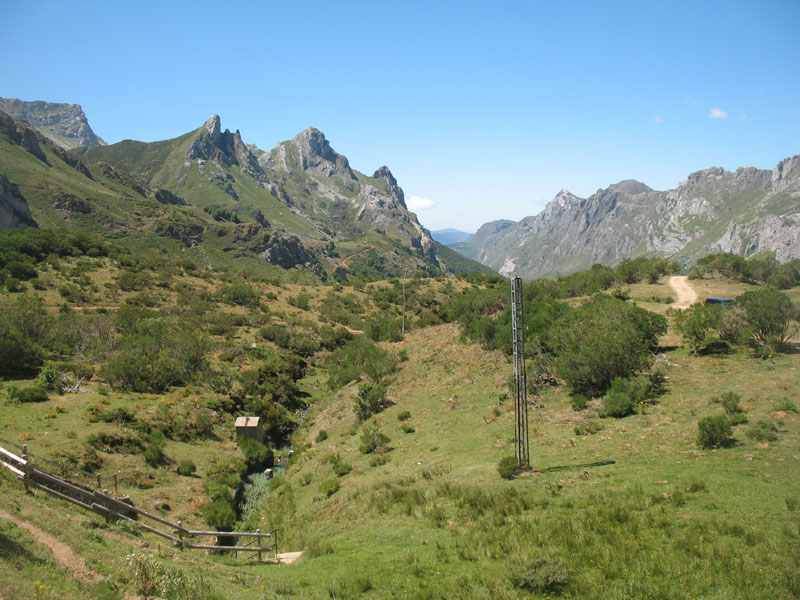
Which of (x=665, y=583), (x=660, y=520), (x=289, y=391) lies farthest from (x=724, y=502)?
(x=289, y=391)

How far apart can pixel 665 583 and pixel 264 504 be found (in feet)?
61.5

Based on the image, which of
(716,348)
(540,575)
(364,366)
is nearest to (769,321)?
Result: (716,348)

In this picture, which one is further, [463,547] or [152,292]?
[152,292]

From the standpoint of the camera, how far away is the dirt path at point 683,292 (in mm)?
42406

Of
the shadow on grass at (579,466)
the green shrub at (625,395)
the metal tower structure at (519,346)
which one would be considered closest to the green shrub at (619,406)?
the green shrub at (625,395)

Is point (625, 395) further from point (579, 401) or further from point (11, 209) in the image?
point (11, 209)

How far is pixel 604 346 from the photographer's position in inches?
890

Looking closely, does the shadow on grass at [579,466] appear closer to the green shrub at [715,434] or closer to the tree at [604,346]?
the green shrub at [715,434]

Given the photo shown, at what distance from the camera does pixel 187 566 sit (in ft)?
35.2

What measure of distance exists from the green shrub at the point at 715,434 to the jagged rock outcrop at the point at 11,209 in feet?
363

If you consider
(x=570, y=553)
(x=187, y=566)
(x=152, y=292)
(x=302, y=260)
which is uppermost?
(x=302, y=260)

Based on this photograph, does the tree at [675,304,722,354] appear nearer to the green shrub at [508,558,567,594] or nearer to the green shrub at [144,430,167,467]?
the green shrub at [508,558,567,594]

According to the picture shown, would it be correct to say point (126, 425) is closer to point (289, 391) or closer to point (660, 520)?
point (289, 391)

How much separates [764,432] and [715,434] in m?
1.47
